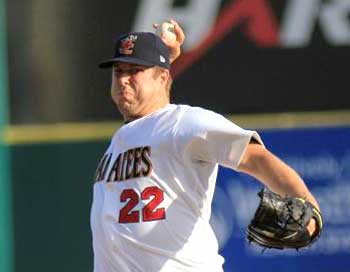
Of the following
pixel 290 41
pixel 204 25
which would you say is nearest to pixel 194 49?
pixel 204 25

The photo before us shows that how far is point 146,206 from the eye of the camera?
3.52m

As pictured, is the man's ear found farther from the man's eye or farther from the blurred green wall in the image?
the blurred green wall

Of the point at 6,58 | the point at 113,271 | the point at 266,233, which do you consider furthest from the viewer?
the point at 6,58

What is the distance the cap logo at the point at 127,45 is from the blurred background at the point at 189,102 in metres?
2.55

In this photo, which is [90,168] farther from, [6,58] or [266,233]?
[266,233]

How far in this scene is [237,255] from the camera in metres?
6.45

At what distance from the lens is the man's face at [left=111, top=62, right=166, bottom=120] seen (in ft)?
12.2

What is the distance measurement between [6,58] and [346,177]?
2.04 meters

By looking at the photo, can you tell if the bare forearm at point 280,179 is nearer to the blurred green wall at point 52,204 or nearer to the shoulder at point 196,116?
the shoulder at point 196,116

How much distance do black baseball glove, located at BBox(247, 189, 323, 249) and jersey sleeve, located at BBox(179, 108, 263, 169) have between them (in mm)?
196

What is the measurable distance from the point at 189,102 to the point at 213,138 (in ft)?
9.99

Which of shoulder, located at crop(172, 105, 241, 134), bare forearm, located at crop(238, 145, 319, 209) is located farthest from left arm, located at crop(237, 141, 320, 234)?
shoulder, located at crop(172, 105, 241, 134)

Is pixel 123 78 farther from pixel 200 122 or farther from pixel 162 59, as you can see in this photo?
pixel 200 122

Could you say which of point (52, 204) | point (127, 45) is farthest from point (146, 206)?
point (52, 204)
